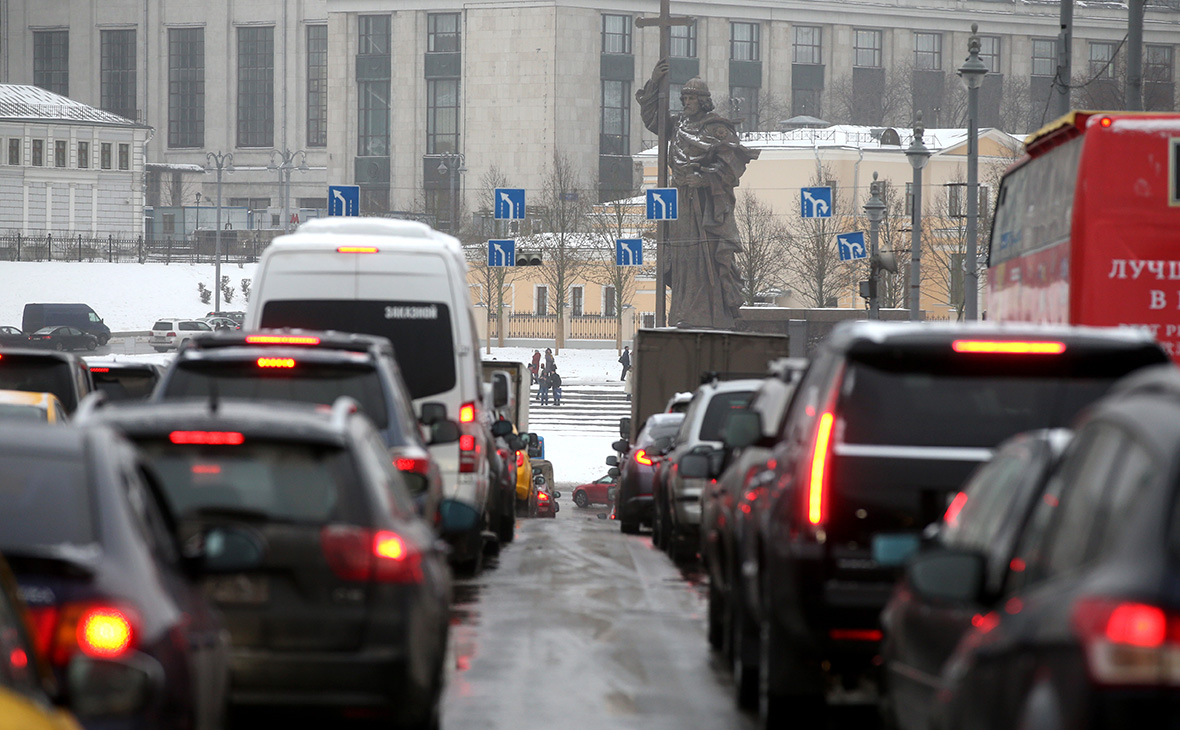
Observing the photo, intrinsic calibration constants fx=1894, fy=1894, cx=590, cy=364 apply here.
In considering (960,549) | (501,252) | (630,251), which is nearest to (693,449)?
(960,549)

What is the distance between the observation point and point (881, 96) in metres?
124

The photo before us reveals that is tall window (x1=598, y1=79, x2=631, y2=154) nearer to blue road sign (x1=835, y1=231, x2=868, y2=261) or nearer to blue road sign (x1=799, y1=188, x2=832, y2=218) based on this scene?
blue road sign (x1=835, y1=231, x2=868, y2=261)

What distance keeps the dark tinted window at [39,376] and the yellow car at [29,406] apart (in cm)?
148

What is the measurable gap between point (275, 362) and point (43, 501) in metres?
4.56

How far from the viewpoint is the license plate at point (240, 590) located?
21.1 ft

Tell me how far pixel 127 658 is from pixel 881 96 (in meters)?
123

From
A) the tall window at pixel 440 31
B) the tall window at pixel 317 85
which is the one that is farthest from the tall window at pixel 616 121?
the tall window at pixel 317 85

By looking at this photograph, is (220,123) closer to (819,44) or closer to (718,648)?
(819,44)

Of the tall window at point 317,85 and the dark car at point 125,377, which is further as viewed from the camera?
the tall window at point 317,85

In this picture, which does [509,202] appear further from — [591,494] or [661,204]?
[591,494]

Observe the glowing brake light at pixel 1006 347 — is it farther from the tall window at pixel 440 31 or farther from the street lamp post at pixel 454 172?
the tall window at pixel 440 31

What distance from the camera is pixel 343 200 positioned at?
39.9 metres

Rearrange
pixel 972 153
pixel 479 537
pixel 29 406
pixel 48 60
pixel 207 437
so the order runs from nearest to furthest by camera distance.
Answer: pixel 207 437 < pixel 29 406 < pixel 479 537 < pixel 972 153 < pixel 48 60

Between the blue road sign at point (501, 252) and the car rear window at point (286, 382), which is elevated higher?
the blue road sign at point (501, 252)
